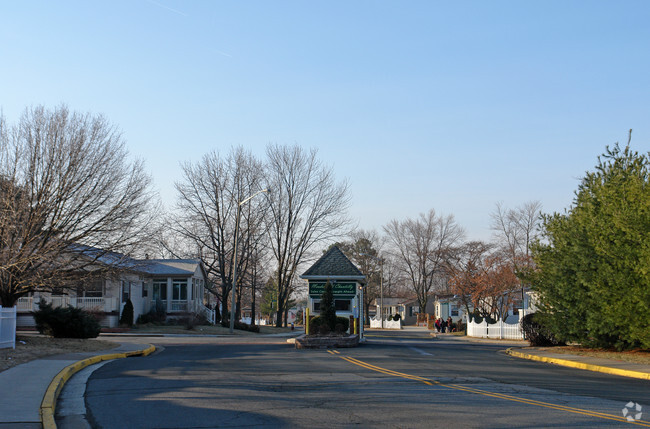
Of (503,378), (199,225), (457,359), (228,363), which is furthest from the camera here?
(199,225)

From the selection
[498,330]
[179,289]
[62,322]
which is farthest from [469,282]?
[62,322]

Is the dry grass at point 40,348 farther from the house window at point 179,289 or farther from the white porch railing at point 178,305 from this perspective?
the house window at point 179,289

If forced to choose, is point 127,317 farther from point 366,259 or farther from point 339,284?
point 366,259

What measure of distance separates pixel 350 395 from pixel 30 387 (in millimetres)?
6026

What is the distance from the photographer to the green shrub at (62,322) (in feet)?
77.9

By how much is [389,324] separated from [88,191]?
62.3 m

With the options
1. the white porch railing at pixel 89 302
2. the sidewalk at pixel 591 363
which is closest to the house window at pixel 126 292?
the white porch railing at pixel 89 302

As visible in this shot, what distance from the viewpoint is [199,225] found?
1986 inches

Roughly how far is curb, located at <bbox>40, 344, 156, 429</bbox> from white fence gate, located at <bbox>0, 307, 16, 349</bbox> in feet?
9.68

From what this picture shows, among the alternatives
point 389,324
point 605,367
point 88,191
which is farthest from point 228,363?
point 389,324

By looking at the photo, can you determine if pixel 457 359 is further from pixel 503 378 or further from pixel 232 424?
pixel 232 424

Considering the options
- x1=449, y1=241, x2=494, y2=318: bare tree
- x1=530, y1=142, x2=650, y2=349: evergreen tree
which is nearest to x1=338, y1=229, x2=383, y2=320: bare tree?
x1=449, y1=241, x2=494, y2=318: bare tree

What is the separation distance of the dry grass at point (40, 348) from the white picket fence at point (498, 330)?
89.6 ft

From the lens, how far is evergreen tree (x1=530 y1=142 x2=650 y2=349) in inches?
821
